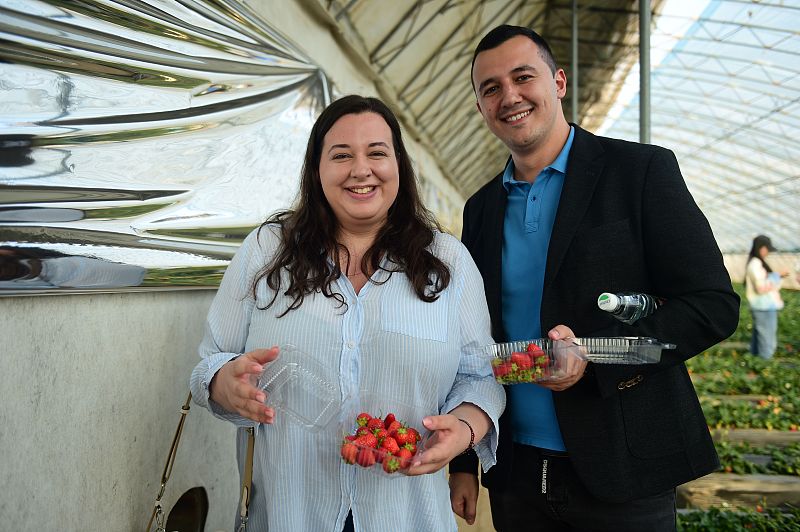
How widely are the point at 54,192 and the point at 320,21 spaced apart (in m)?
3.69

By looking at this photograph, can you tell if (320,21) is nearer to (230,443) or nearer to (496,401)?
(230,443)

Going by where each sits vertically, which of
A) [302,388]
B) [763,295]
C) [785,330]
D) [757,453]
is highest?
[763,295]

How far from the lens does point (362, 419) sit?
1.58 meters

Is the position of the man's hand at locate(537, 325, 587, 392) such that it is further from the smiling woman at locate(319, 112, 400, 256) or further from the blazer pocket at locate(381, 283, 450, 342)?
the smiling woman at locate(319, 112, 400, 256)

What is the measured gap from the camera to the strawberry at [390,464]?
4.81ft

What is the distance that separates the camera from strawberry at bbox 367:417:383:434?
61.3 inches

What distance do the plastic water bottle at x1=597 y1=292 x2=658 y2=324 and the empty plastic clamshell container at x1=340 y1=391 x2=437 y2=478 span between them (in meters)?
0.52

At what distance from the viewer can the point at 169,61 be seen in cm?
215

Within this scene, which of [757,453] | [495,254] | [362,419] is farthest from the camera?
[757,453]

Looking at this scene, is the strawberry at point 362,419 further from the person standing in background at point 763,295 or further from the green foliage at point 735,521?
the person standing in background at point 763,295

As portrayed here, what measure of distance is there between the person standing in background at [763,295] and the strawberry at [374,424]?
27.4 ft

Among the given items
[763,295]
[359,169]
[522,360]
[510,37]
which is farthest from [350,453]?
[763,295]

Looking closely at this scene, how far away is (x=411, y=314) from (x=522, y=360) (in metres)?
0.30

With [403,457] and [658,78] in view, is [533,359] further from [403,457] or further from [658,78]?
[658,78]
